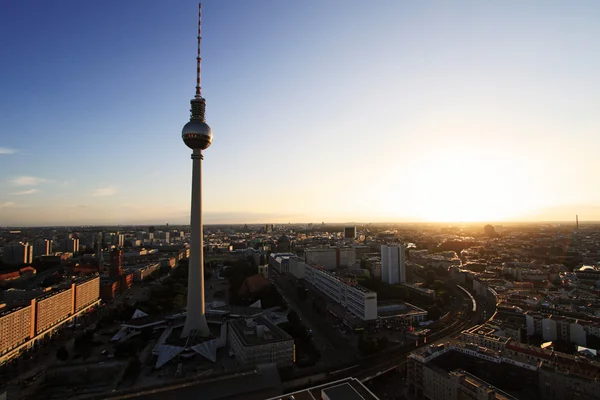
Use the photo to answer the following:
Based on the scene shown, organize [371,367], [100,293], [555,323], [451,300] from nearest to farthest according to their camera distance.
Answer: [371,367], [555,323], [451,300], [100,293]

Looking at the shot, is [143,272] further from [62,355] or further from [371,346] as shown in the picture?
[371,346]

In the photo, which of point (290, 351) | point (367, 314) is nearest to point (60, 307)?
point (290, 351)

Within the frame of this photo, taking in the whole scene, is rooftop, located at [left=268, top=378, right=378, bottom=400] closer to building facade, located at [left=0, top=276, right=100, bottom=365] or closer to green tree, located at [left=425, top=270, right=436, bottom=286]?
building facade, located at [left=0, top=276, right=100, bottom=365]

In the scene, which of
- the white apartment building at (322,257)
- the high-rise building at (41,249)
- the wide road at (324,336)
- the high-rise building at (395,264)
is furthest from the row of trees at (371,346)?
the high-rise building at (41,249)

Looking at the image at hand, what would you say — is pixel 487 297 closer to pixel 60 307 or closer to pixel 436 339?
pixel 436 339

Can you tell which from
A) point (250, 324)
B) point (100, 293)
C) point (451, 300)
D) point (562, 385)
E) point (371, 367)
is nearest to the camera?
point (562, 385)

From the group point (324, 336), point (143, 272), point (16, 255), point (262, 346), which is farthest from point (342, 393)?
point (16, 255)

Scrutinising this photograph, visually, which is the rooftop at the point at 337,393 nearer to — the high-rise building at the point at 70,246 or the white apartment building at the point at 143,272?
the white apartment building at the point at 143,272
